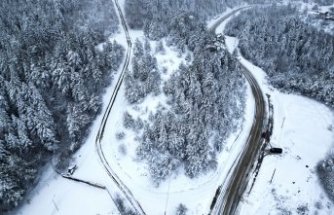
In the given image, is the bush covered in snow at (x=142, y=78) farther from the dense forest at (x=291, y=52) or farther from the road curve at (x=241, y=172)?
the dense forest at (x=291, y=52)

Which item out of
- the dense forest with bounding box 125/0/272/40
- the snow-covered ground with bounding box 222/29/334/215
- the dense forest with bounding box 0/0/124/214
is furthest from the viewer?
the dense forest with bounding box 125/0/272/40

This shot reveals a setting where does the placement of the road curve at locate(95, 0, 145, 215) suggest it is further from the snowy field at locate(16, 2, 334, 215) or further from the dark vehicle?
the dark vehicle

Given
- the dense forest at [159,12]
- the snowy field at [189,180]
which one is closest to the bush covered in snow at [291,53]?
the snowy field at [189,180]

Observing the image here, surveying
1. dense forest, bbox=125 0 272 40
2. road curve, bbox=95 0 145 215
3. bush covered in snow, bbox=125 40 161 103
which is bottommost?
road curve, bbox=95 0 145 215

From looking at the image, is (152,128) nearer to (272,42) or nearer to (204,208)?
(204,208)

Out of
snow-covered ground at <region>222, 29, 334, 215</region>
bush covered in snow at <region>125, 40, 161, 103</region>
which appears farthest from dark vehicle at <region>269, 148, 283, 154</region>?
bush covered in snow at <region>125, 40, 161, 103</region>

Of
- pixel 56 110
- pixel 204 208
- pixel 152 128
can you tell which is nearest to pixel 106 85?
pixel 56 110
